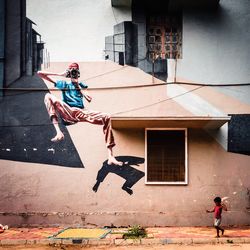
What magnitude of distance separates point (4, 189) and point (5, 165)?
2.31 ft

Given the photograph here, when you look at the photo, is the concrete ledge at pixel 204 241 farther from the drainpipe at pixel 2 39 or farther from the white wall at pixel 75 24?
the drainpipe at pixel 2 39

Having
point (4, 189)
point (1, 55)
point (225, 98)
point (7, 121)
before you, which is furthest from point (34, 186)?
point (225, 98)

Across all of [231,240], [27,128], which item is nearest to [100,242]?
[231,240]

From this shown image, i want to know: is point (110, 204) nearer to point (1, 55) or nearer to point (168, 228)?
point (168, 228)

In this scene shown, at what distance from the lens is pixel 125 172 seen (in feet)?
38.9

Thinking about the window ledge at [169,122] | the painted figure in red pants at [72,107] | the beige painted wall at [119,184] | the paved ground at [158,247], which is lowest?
the paved ground at [158,247]

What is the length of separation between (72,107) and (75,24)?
2.55 meters

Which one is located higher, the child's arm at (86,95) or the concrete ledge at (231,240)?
the child's arm at (86,95)

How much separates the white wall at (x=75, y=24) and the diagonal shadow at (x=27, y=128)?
4.25 ft

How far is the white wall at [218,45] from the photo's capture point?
11953mm

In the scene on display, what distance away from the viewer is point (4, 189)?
469 inches

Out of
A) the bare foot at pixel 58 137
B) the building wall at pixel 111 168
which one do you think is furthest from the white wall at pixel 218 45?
the bare foot at pixel 58 137

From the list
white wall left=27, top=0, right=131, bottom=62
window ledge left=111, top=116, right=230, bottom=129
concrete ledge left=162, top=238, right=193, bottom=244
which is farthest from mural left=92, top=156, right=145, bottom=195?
white wall left=27, top=0, right=131, bottom=62

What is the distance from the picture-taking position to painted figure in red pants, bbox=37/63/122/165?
11977mm
